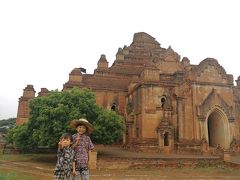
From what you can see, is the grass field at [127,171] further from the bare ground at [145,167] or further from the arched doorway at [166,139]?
the arched doorway at [166,139]

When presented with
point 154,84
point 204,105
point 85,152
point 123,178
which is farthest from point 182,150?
point 85,152

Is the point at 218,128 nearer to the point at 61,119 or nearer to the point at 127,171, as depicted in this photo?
the point at 127,171

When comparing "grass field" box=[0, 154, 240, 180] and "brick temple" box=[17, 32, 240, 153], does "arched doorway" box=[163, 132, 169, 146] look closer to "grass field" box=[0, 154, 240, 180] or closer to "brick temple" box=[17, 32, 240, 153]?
"brick temple" box=[17, 32, 240, 153]

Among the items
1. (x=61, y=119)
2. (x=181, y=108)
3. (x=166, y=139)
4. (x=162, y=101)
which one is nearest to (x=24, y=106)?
(x=61, y=119)

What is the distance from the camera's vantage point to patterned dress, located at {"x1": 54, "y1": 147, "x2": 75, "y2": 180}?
295 inches

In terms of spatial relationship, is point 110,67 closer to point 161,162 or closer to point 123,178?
point 161,162

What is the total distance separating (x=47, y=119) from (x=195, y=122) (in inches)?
642

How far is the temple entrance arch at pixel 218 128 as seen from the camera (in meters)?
32.1

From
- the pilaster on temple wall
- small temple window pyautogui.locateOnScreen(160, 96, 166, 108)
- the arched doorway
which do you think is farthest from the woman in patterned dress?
→ the pilaster on temple wall

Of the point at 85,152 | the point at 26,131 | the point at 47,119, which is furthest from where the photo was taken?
the point at 26,131

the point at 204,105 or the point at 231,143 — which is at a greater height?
the point at 204,105

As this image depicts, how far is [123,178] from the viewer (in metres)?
Answer: 18.1

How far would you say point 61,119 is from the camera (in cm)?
2308

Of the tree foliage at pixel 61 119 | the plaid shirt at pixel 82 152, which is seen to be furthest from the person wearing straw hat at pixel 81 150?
the tree foliage at pixel 61 119
